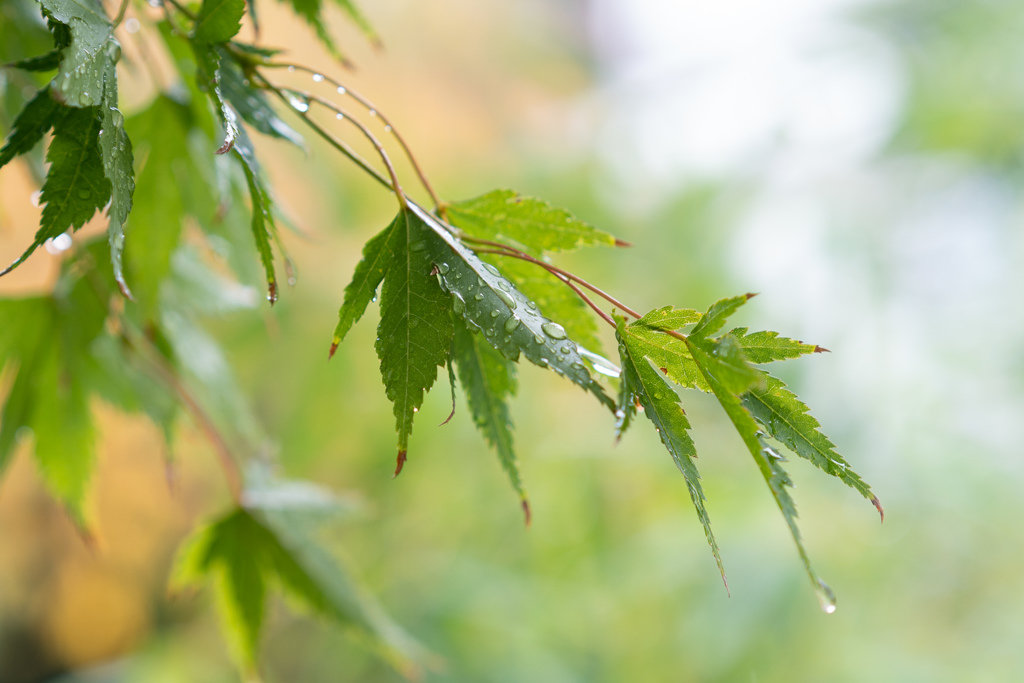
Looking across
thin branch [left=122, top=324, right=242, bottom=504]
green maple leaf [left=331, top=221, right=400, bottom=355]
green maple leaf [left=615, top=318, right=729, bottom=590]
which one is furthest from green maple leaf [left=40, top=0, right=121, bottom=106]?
thin branch [left=122, top=324, right=242, bottom=504]

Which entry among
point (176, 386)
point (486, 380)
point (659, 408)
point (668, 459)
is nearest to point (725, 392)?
point (659, 408)

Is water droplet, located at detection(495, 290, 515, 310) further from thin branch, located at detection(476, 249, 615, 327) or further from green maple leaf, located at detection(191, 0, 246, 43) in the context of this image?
green maple leaf, located at detection(191, 0, 246, 43)

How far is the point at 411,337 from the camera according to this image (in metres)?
0.35

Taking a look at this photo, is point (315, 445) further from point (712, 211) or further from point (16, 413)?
point (712, 211)

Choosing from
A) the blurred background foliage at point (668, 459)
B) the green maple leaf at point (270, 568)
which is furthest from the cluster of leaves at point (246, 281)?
the blurred background foliage at point (668, 459)

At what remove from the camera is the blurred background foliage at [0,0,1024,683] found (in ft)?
4.90

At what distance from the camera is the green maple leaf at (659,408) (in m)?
0.31

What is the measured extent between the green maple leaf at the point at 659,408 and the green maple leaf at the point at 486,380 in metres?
0.08

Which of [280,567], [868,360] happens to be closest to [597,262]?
[868,360]

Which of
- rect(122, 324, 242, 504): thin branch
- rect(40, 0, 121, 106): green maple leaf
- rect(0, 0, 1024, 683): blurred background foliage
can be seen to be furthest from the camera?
rect(0, 0, 1024, 683): blurred background foliage

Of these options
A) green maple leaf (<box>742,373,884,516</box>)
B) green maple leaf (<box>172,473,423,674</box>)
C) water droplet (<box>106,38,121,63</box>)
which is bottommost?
green maple leaf (<box>172,473,423,674</box>)

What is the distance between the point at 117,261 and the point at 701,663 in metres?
1.32

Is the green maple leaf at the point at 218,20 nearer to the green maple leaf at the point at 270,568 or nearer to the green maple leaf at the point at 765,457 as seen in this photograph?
the green maple leaf at the point at 765,457

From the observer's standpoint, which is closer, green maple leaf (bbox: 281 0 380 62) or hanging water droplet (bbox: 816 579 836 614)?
hanging water droplet (bbox: 816 579 836 614)
